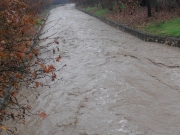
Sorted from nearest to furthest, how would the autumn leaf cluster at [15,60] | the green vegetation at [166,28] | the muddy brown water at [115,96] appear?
1. the autumn leaf cluster at [15,60]
2. the muddy brown water at [115,96]
3. the green vegetation at [166,28]

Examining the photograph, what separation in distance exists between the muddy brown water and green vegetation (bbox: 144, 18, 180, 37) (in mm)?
1213

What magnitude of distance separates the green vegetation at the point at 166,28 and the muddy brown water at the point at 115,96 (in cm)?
121

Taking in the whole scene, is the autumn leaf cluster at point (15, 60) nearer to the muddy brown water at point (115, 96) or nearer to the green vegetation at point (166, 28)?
the muddy brown water at point (115, 96)

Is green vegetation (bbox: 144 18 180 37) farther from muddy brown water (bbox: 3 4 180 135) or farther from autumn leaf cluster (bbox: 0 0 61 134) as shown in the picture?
autumn leaf cluster (bbox: 0 0 61 134)

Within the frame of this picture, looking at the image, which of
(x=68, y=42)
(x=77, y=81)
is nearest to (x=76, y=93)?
(x=77, y=81)

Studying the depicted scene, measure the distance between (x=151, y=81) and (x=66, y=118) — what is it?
11.2ft

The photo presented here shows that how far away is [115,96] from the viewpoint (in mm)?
7770

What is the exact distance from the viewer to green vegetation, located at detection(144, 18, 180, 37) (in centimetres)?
1322

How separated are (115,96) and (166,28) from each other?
8379 mm

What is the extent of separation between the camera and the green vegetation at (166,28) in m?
13.2

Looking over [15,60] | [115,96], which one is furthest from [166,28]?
[15,60]

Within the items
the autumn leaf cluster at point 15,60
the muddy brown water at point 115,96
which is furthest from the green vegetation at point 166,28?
the autumn leaf cluster at point 15,60

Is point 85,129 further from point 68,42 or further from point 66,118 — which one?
point 68,42

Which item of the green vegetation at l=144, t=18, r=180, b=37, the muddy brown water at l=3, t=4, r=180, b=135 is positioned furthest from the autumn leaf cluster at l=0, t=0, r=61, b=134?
the green vegetation at l=144, t=18, r=180, b=37
